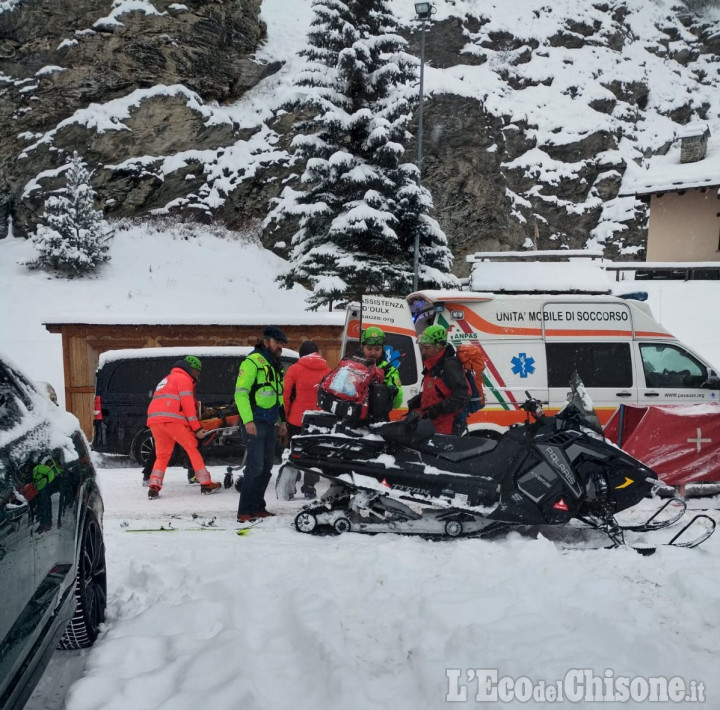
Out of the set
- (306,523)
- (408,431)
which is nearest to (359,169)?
(408,431)

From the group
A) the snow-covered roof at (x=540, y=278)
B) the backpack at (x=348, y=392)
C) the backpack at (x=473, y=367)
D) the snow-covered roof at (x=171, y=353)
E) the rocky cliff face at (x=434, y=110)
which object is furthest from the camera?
the rocky cliff face at (x=434, y=110)

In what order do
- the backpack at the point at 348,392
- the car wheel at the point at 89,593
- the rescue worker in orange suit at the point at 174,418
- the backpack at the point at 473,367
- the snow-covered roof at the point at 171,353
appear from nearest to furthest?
the car wheel at the point at 89,593, the backpack at the point at 348,392, the backpack at the point at 473,367, the rescue worker in orange suit at the point at 174,418, the snow-covered roof at the point at 171,353

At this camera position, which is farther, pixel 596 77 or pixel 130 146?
pixel 596 77

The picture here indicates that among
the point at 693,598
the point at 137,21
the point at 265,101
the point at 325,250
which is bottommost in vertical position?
the point at 693,598

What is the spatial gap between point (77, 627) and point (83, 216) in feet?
75.7

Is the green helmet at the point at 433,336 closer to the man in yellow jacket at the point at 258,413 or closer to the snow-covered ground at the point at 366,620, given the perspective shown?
the man in yellow jacket at the point at 258,413

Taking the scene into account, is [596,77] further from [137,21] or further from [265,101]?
[137,21]

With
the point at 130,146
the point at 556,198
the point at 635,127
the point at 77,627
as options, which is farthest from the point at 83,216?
the point at 635,127

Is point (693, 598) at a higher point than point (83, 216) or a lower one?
lower

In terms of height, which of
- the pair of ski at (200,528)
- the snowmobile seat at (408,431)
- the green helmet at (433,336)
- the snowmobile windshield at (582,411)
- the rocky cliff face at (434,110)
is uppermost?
the rocky cliff face at (434,110)

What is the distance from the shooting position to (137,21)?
94.4ft

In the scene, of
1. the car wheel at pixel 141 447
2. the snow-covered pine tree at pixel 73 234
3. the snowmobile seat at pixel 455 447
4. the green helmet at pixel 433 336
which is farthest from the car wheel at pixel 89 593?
the snow-covered pine tree at pixel 73 234

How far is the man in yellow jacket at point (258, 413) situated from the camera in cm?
594

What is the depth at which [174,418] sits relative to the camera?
7172 millimetres
